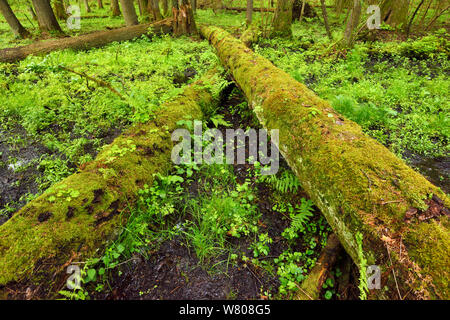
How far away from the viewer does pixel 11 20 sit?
37.2 ft

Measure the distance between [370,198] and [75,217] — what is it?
2869 millimetres

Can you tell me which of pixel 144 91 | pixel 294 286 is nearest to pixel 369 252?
pixel 294 286

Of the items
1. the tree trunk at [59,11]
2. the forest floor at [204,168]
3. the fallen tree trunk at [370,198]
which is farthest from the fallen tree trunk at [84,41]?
the tree trunk at [59,11]

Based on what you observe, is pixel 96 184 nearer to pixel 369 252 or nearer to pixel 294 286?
pixel 294 286

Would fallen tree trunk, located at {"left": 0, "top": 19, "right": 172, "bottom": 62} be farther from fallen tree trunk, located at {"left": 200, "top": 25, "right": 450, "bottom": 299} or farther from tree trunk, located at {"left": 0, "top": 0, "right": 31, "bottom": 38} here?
fallen tree trunk, located at {"left": 200, "top": 25, "right": 450, "bottom": 299}

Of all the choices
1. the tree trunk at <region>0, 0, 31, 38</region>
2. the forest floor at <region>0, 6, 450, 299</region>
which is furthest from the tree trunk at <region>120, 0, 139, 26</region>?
the forest floor at <region>0, 6, 450, 299</region>

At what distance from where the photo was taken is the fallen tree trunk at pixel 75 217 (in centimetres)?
195

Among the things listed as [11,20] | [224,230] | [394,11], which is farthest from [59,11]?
[224,230]

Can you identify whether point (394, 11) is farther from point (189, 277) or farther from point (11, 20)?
point (11, 20)

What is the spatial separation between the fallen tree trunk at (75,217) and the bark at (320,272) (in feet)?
6.90

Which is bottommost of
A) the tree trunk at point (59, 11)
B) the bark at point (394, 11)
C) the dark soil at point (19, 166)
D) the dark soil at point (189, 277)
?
the dark soil at point (189, 277)

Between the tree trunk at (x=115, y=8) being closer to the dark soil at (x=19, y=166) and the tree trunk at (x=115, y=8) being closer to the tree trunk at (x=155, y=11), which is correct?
the tree trunk at (x=155, y=11)

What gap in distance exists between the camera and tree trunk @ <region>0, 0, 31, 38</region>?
427 inches
